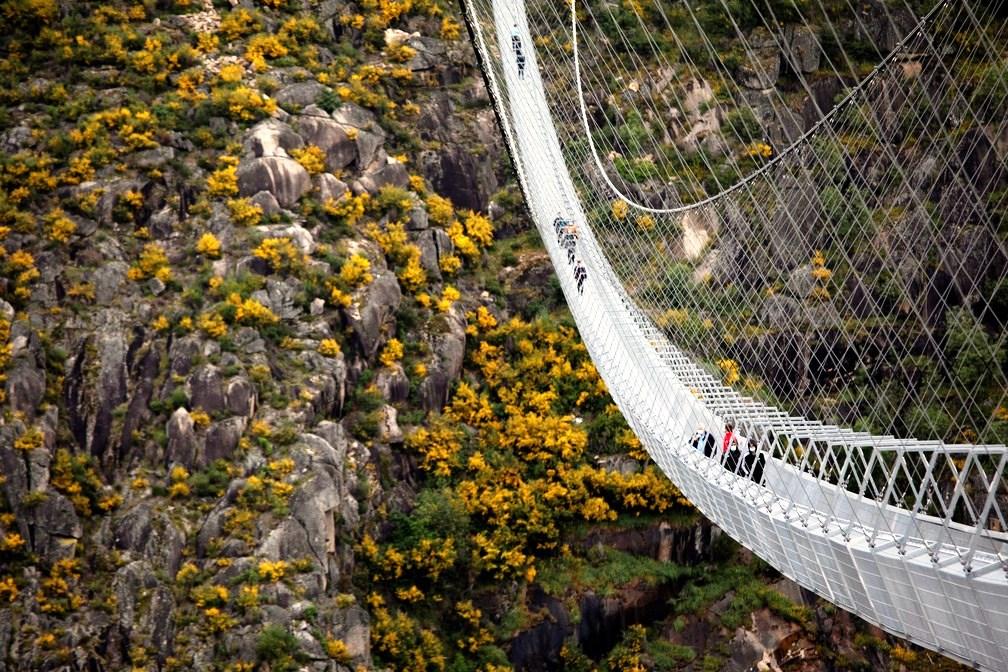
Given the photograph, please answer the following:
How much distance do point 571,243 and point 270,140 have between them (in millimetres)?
5150

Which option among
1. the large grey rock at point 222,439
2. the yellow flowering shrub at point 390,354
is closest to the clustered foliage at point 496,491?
the yellow flowering shrub at point 390,354

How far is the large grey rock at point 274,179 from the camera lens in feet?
61.1

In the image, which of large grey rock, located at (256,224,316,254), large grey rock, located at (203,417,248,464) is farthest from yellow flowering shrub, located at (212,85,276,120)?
large grey rock, located at (203,417,248,464)

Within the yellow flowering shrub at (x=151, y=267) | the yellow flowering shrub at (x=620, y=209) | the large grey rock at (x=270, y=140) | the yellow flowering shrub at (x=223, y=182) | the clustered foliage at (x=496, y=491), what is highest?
the large grey rock at (x=270, y=140)

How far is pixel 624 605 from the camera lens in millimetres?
17328

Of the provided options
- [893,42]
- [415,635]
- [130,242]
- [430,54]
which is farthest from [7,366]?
[893,42]

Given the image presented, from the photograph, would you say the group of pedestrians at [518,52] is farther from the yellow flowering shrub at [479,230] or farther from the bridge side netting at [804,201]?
the yellow flowering shrub at [479,230]

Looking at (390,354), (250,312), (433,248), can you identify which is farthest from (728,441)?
(433,248)

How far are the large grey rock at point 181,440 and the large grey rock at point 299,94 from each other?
18.5 ft

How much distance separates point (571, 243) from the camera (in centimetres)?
1630

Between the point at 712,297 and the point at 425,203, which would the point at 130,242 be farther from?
the point at 712,297

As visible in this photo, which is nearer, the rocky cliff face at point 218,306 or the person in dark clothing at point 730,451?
the person in dark clothing at point 730,451

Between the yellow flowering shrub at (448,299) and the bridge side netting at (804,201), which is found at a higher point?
the bridge side netting at (804,201)

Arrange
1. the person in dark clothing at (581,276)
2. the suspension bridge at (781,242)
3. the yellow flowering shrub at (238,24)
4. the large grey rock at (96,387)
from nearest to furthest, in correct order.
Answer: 1. the suspension bridge at (781,242)
2. the person in dark clothing at (581,276)
3. the large grey rock at (96,387)
4. the yellow flowering shrub at (238,24)
